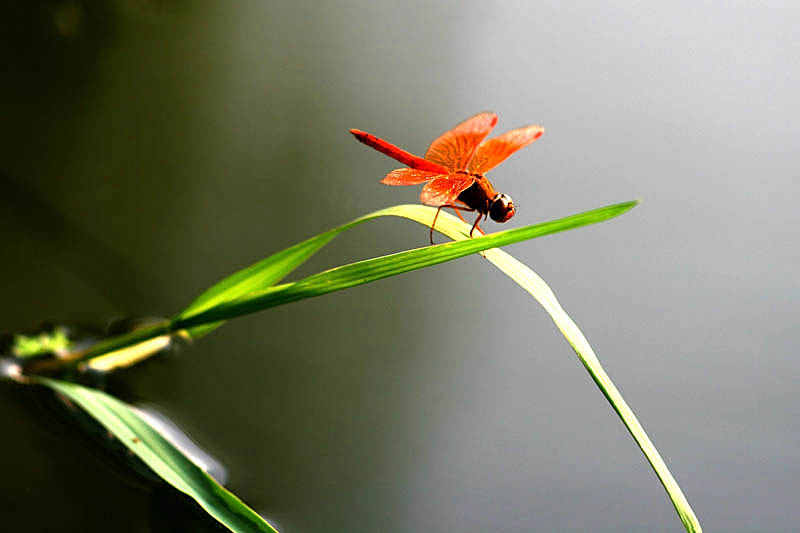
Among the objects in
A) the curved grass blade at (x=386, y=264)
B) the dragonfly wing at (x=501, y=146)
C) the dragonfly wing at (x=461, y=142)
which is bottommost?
the curved grass blade at (x=386, y=264)

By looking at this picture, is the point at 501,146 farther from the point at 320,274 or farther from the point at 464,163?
the point at 320,274

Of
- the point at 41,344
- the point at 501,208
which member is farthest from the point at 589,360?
the point at 41,344

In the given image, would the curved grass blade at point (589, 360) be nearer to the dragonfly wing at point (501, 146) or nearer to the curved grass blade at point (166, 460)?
the dragonfly wing at point (501, 146)

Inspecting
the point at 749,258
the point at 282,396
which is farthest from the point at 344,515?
the point at 749,258

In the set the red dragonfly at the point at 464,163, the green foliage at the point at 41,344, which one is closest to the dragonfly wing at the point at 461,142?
the red dragonfly at the point at 464,163

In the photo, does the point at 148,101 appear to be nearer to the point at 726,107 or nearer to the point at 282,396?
the point at 282,396
